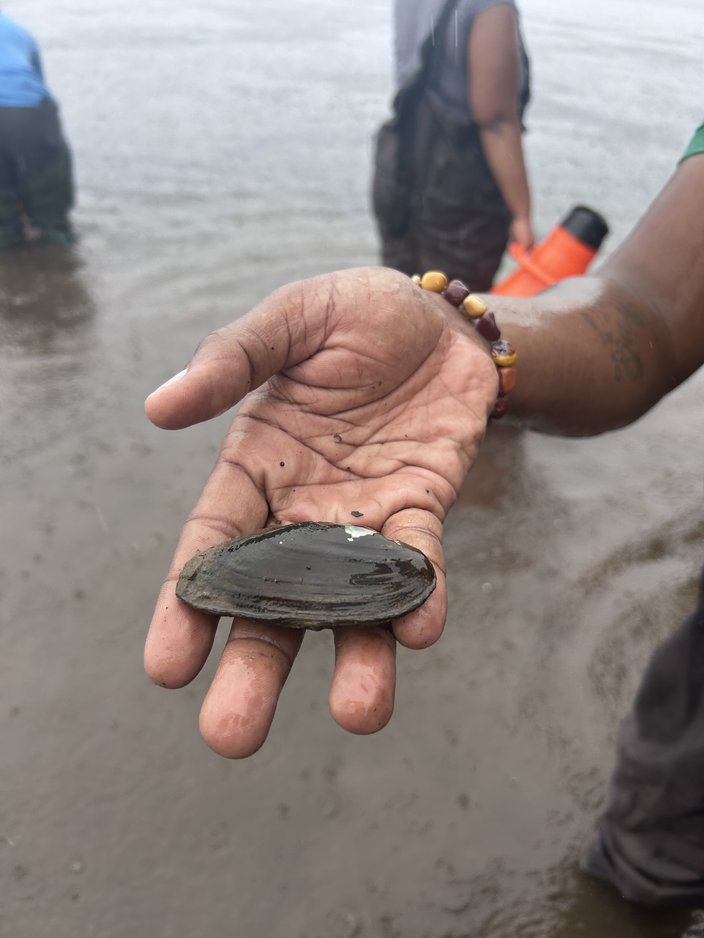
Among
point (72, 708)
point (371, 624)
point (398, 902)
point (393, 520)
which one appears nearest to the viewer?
point (371, 624)

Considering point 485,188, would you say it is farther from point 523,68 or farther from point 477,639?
point 477,639

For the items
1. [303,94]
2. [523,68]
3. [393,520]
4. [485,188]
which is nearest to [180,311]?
[485,188]

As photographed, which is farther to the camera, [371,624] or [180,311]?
[180,311]

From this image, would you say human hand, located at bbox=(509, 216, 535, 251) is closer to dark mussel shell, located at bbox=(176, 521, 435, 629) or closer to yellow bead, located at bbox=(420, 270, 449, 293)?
yellow bead, located at bbox=(420, 270, 449, 293)

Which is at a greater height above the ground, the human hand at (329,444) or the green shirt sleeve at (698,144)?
the green shirt sleeve at (698,144)

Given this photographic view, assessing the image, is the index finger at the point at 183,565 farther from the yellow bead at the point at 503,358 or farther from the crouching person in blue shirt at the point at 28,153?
the crouching person in blue shirt at the point at 28,153

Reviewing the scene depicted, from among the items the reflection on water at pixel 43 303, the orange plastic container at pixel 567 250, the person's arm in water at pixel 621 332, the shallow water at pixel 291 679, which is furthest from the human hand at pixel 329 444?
the reflection on water at pixel 43 303

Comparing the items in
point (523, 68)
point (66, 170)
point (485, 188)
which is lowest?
point (66, 170)
